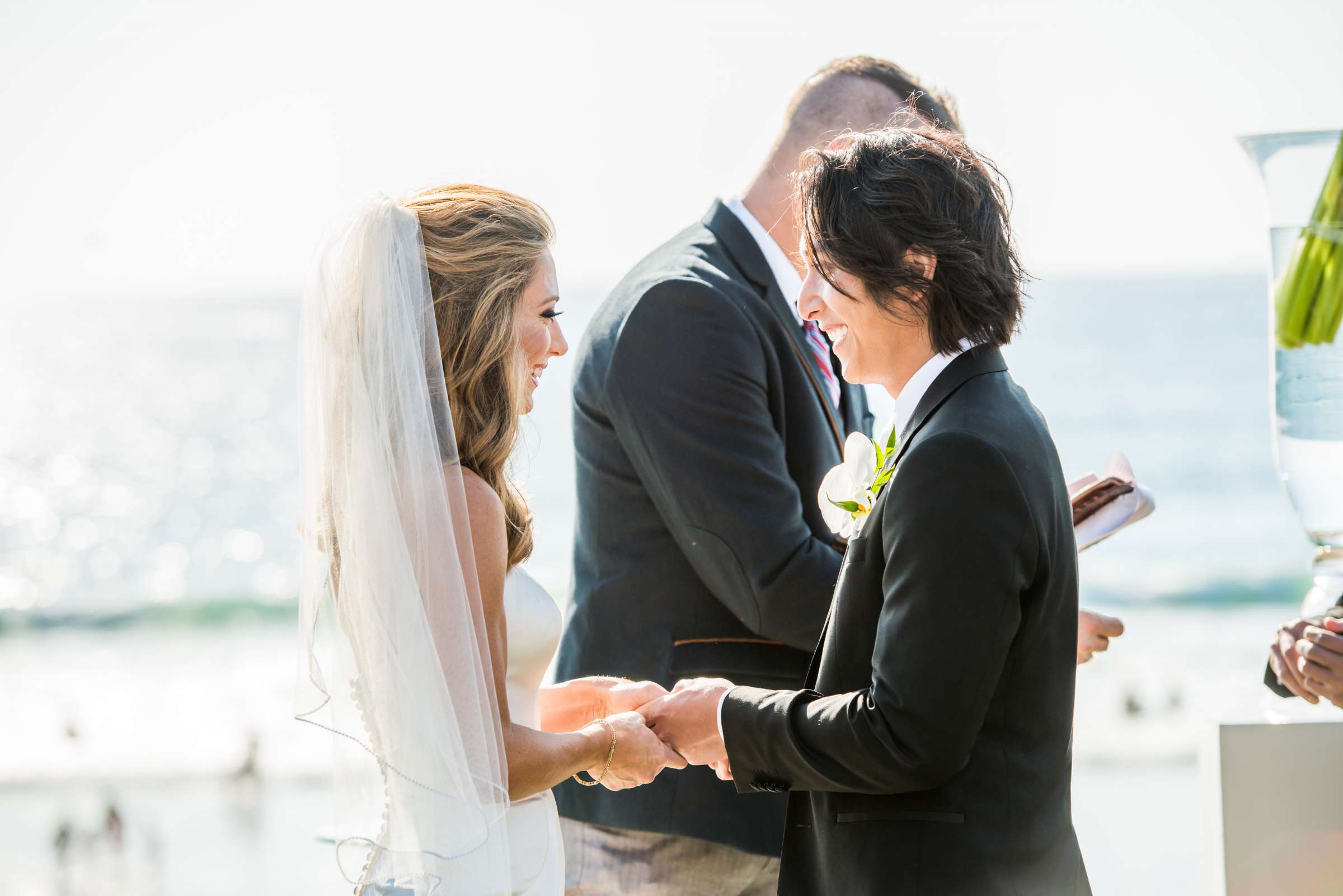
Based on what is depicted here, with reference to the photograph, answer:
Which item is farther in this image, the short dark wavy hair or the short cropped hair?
the short cropped hair

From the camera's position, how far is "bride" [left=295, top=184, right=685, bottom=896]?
1.78 m

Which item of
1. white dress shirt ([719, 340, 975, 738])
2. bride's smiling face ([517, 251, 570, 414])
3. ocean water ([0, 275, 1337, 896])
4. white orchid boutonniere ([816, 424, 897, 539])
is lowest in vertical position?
ocean water ([0, 275, 1337, 896])

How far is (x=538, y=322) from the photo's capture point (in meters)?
2.03

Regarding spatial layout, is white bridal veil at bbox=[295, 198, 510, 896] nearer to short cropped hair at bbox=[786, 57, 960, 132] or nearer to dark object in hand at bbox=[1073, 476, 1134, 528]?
dark object in hand at bbox=[1073, 476, 1134, 528]

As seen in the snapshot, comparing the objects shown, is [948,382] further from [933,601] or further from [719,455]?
[719,455]

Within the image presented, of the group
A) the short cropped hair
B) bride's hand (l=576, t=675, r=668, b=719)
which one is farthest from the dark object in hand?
the short cropped hair

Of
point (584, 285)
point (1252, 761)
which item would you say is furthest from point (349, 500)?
point (584, 285)

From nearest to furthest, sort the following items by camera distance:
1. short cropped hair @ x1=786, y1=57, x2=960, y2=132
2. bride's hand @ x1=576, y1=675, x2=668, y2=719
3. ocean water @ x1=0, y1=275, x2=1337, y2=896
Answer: bride's hand @ x1=576, y1=675, x2=668, y2=719 → short cropped hair @ x1=786, y1=57, x2=960, y2=132 → ocean water @ x1=0, y1=275, x2=1337, y2=896

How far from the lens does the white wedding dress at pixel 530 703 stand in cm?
204

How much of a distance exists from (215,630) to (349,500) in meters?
12.8

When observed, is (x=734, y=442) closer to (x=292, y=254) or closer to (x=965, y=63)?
(x=965, y=63)

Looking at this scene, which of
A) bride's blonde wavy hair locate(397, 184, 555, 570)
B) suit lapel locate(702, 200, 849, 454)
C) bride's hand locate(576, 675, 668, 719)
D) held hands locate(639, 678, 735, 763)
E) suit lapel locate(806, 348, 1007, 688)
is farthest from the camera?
suit lapel locate(702, 200, 849, 454)

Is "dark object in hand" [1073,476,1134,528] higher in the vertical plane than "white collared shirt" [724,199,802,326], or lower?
lower

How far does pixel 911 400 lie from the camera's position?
1.70 meters
